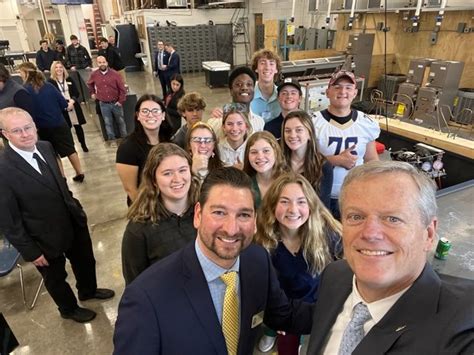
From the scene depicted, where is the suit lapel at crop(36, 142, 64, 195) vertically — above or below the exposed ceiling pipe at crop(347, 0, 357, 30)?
below

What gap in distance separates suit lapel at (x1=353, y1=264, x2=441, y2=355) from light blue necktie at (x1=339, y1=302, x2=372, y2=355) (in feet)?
0.22

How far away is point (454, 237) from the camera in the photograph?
1954mm

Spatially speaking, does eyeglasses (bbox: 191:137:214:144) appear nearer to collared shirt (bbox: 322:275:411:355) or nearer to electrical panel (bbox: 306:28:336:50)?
collared shirt (bbox: 322:275:411:355)

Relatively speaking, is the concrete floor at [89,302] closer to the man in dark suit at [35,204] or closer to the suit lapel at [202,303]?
the man in dark suit at [35,204]

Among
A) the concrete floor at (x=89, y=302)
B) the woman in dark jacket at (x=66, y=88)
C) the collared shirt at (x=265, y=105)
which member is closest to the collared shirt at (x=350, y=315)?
the concrete floor at (x=89, y=302)

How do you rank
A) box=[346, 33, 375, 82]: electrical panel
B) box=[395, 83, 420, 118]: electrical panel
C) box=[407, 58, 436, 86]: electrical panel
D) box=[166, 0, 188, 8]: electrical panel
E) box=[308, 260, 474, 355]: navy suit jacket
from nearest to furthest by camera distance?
box=[308, 260, 474, 355]: navy suit jacket → box=[395, 83, 420, 118]: electrical panel → box=[407, 58, 436, 86]: electrical panel → box=[346, 33, 375, 82]: electrical panel → box=[166, 0, 188, 8]: electrical panel

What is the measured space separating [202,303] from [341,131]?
1670mm

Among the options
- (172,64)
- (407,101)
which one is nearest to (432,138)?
(407,101)

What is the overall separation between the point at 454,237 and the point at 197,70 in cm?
1188

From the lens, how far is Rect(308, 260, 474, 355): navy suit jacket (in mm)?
693

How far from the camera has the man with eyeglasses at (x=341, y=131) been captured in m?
2.21

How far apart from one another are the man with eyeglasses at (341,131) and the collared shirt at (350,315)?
1.34 m

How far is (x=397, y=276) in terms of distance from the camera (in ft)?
2.68

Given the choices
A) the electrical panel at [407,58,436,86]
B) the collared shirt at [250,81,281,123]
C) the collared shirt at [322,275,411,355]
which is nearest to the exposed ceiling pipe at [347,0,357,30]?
the electrical panel at [407,58,436,86]
